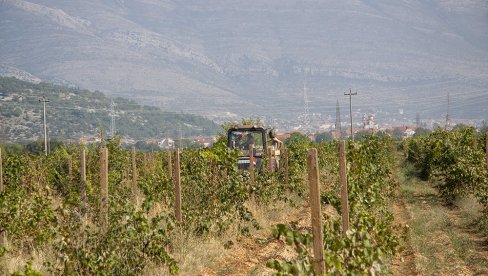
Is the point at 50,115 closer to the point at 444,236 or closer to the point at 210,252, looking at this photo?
the point at 444,236

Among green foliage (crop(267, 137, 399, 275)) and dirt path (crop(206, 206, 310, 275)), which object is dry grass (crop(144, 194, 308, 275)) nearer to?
dirt path (crop(206, 206, 310, 275))

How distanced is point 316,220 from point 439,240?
7.74 meters

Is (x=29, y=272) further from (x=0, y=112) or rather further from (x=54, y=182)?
(x=0, y=112)

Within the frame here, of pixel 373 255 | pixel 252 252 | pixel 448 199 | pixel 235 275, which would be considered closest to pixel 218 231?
pixel 252 252

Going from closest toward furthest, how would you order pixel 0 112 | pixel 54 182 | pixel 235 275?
pixel 235 275, pixel 54 182, pixel 0 112

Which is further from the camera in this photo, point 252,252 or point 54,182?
point 54,182

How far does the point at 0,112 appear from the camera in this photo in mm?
144750

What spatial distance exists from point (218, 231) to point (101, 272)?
487 centimetres

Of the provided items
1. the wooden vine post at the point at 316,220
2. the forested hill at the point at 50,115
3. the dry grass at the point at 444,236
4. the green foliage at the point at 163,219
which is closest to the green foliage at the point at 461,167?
the dry grass at the point at 444,236

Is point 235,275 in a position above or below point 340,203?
below

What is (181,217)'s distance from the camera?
13492mm

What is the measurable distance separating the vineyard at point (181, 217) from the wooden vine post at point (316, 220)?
1 centimetres

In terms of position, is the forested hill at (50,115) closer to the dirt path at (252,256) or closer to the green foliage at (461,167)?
the green foliage at (461,167)

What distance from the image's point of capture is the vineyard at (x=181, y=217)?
788 cm
